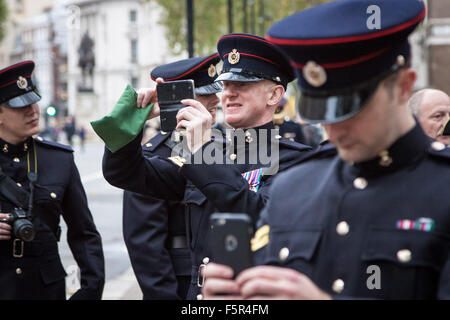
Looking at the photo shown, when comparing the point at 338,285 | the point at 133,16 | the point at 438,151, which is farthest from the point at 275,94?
the point at 133,16

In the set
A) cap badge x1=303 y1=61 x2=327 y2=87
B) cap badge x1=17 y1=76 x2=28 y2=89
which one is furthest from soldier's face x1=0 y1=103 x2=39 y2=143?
cap badge x1=303 y1=61 x2=327 y2=87

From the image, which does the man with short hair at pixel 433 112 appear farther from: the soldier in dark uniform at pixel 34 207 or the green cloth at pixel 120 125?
the soldier in dark uniform at pixel 34 207

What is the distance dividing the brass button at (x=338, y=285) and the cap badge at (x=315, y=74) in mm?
594

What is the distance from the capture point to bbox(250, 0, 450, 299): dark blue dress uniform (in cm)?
196

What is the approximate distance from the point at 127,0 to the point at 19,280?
81896 millimetres

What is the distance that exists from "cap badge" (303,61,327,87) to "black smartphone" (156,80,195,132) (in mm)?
1009

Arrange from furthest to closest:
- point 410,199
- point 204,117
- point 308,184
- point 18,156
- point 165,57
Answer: point 165,57 → point 18,156 → point 204,117 → point 308,184 → point 410,199

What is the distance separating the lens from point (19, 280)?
4.08 m

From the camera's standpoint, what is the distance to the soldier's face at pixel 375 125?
1996 millimetres
